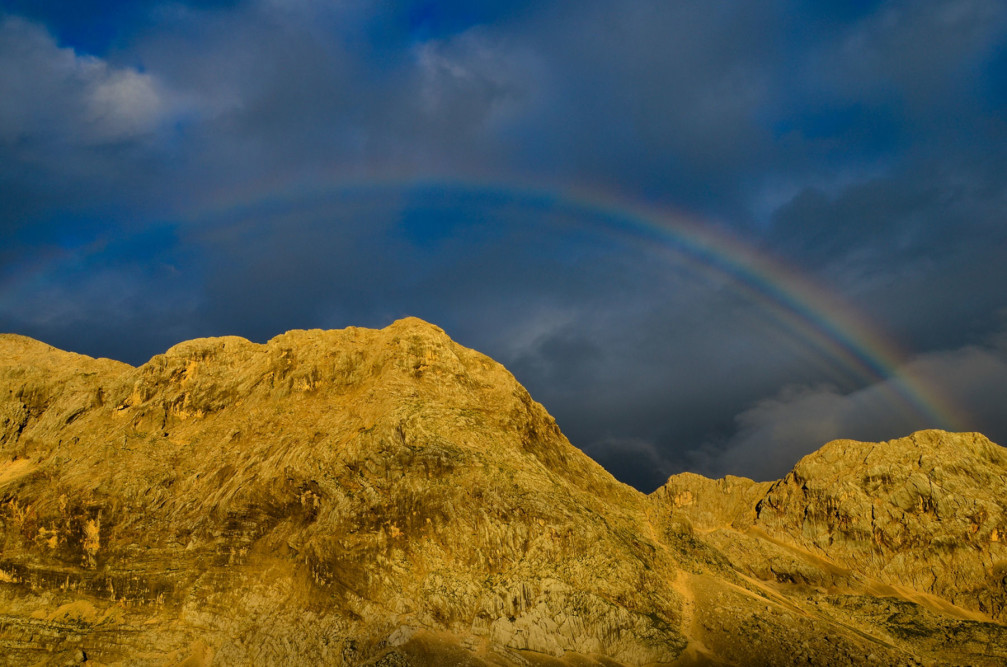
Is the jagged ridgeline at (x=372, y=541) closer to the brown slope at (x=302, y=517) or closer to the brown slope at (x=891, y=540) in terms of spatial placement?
the brown slope at (x=302, y=517)

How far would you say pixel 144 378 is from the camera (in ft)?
341

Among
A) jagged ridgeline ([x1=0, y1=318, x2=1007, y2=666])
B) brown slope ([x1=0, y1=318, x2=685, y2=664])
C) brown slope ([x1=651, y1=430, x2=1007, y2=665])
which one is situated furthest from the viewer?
brown slope ([x1=651, y1=430, x2=1007, y2=665])

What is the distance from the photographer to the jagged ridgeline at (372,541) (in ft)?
266

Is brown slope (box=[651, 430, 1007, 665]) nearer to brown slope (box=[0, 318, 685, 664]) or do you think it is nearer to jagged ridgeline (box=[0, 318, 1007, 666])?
jagged ridgeline (box=[0, 318, 1007, 666])

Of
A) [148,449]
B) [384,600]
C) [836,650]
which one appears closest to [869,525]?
[836,650]

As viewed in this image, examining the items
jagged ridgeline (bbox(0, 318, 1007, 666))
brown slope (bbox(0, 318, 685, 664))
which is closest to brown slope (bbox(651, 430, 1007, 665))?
jagged ridgeline (bbox(0, 318, 1007, 666))

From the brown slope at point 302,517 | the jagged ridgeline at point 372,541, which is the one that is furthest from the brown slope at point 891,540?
the brown slope at point 302,517

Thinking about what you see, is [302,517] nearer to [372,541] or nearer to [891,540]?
[372,541]

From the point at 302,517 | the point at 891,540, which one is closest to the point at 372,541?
the point at 302,517

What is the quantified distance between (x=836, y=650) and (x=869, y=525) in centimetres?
5138

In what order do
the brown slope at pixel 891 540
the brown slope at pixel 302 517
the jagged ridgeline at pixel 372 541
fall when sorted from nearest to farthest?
the jagged ridgeline at pixel 372 541
the brown slope at pixel 302 517
the brown slope at pixel 891 540

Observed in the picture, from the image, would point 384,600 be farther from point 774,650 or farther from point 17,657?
point 774,650

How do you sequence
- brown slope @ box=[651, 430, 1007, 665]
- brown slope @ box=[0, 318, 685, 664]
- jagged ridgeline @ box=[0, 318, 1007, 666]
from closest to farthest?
jagged ridgeline @ box=[0, 318, 1007, 666] < brown slope @ box=[0, 318, 685, 664] < brown slope @ box=[651, 430, 1007, 665]

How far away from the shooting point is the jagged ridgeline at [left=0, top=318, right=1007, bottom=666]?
266 ft
